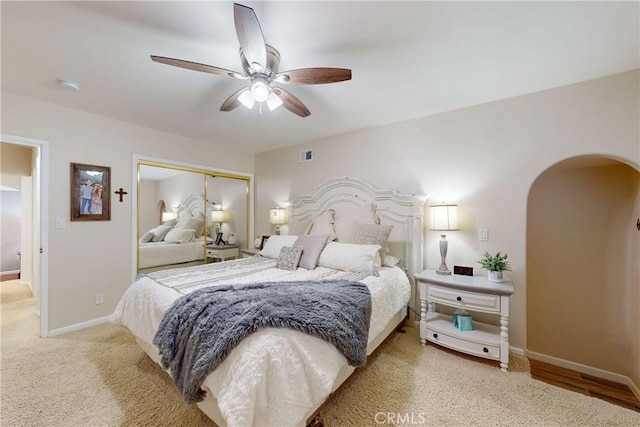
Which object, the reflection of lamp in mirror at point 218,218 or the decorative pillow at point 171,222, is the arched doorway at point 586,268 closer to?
the reflection of lamp in mirror at point 218,218

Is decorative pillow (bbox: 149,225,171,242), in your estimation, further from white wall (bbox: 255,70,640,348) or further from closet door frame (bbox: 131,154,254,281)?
white wall (bbox: 255,70,640,348)

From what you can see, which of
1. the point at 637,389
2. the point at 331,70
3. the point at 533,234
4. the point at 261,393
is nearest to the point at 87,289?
the point at 261,393

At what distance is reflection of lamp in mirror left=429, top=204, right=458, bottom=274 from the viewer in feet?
A: 8.20

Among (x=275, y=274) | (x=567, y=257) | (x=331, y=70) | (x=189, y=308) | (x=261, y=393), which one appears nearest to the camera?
(x=261, y=393)

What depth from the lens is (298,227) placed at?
3.81 meters

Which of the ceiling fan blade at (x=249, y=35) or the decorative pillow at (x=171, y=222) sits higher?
the ceiling fan blade at (x=249, y=35)

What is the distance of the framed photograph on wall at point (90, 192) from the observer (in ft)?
9.17

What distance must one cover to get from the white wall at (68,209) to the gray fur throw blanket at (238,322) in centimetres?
215

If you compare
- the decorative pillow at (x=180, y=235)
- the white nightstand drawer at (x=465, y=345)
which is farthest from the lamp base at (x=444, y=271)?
the decorative pillow at (x=180, y=235)

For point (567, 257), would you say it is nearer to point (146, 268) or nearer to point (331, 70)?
point (331, 70)

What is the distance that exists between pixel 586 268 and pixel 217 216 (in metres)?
4.88

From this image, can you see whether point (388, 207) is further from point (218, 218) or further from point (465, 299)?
point (218, 218)

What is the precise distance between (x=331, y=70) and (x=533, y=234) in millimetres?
2999

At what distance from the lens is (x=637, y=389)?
207 centimetres
